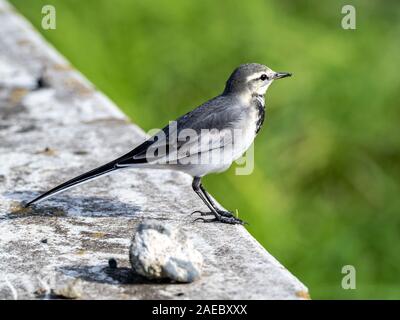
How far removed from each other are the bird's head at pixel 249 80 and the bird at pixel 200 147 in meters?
0.12

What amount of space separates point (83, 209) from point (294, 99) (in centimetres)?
271

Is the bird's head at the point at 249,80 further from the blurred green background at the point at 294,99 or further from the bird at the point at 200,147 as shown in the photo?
the blurred green background at the point at 294,99

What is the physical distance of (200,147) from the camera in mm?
3832

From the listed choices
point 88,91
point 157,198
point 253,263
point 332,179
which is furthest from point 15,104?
point 253,263

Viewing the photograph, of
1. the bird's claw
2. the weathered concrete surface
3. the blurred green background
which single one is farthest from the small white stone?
the blurred green background

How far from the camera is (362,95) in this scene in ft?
20.0

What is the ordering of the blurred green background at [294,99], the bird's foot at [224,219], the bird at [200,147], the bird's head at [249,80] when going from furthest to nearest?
1. the blurred green background at [294,99]
2. the bird's head at [249,80]
3. the bird at [200,147]
4. the bird's foot at [224,219]

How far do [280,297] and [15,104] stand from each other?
8.91 ft

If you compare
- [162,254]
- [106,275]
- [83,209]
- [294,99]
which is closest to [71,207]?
[83,209]

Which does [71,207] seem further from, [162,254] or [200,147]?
[162,254]

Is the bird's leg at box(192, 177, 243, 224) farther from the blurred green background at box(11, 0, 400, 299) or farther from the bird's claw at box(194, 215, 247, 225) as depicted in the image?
the blurred green background at box(11, 0, 400, 299)

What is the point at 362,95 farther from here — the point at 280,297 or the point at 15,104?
the point at 280,297

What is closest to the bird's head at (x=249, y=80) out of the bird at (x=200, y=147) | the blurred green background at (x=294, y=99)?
the bird at (x=200, y=147)

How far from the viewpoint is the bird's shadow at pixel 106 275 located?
2.92 metres
